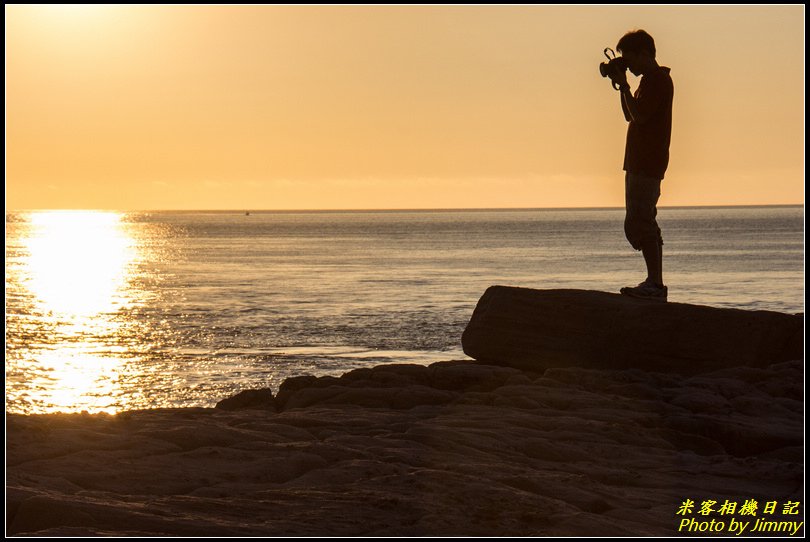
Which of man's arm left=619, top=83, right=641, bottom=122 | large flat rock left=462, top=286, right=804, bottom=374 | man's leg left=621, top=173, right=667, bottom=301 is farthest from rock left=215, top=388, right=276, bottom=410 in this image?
man's arm left=619, top=83, right=641, bottom=122

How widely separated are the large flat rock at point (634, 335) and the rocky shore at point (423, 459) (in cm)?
102

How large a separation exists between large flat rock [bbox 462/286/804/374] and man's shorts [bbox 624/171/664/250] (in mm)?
785

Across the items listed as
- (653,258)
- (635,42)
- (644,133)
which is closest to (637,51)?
(635,42)

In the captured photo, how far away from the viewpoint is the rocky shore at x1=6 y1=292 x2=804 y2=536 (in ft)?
16.2

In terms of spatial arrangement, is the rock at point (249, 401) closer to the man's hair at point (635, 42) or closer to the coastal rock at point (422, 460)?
the coastal rock at point (422, 460)

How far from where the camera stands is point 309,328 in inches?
923

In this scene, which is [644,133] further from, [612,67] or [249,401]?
[249,401]

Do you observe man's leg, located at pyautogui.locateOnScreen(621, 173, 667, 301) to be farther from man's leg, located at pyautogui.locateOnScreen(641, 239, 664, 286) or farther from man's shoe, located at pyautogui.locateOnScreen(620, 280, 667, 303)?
man's shoe, located at pyautogui.locateOnScreen(620, 280, 667, 303)

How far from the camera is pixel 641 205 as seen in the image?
10.4 metres

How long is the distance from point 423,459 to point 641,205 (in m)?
5.07

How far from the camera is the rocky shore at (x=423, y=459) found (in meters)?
4.94

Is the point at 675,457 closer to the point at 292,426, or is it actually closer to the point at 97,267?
the point at 292,426

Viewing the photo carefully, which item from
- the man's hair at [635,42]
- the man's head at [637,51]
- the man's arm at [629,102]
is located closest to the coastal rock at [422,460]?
the man's arm at [629,102]

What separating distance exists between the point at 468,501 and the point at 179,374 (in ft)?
41.6
